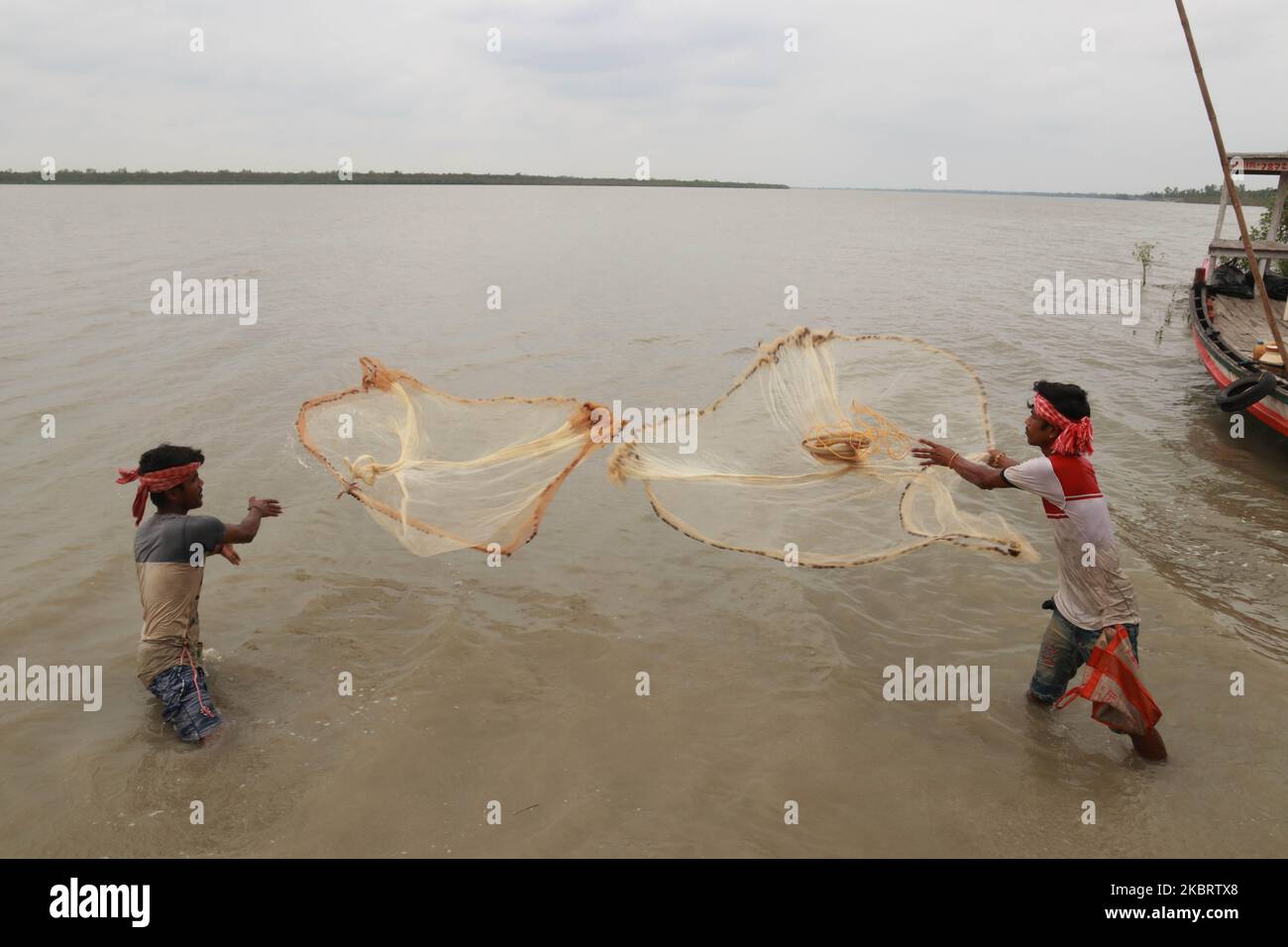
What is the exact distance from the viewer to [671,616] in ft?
18.0

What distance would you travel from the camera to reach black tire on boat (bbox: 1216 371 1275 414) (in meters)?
8.52

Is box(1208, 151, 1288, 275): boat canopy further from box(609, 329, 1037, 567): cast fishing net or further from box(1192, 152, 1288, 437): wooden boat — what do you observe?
box(609, 329, 1037, 567): cast fishing net

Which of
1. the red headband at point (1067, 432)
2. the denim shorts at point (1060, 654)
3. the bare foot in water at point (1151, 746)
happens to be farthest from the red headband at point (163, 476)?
the bare foot in water at point (1151, 746)

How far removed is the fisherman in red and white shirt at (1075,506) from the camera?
150 inches

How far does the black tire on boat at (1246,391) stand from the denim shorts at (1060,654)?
20.1ft

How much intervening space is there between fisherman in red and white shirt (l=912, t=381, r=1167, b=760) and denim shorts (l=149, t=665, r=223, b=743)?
3.84m

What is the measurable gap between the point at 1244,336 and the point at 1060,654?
985 centimetres

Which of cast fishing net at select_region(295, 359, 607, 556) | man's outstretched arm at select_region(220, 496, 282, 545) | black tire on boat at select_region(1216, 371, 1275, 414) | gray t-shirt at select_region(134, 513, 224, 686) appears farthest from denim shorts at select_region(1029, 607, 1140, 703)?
black tire on boat at select_region(1216, 371, 1275, 414)

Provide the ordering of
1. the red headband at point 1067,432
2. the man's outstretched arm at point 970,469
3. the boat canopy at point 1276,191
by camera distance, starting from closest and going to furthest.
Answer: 1. the red headband at point 1067,432
2. the man's outstretched arm at point 970,469
3. the boat canopy at point 1276,191

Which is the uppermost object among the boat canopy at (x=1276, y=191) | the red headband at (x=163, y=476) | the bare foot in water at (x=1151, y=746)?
the boat canopy at (x=1276, y=191)

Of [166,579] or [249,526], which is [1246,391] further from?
[166,579]

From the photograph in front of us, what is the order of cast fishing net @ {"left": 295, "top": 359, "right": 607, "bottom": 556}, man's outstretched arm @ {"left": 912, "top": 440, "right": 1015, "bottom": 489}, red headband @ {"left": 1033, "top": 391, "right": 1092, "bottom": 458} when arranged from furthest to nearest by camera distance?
cast fishing net @ {"left": 295, "top": 359, "right": 607, "bottom": 556} → man's outstretched arm @ {"left": 912, "top": 440, "right": 1015, "bottom": 489} → red headband @ {"left": 1033, "top": 391, "right": 1092, "bottom": 458}

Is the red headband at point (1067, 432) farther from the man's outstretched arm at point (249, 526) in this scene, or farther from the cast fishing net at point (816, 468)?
the man's outstretched arm at point (249, 526)

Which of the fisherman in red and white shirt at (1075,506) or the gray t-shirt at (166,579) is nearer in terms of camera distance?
the fisherman in red and white shirt at (1075,506)
